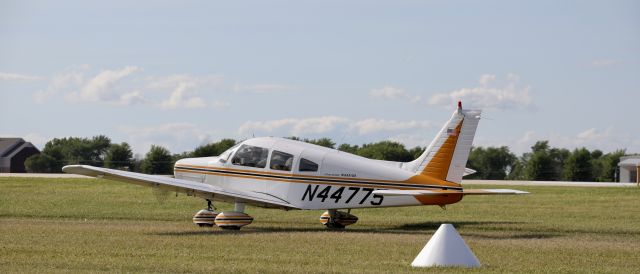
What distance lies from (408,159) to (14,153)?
117 ft

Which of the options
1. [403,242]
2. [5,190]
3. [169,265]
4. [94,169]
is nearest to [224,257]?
[169,265]

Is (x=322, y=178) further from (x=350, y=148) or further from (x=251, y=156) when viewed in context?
(x=350, y=148)

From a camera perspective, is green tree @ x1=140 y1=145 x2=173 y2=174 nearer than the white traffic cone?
No

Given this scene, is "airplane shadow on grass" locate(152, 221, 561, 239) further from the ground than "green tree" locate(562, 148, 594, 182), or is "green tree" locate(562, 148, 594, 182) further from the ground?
"green tree" locate(562, 148, 594, 182)

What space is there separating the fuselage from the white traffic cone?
20.6 ft

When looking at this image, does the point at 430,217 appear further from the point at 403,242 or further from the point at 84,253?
the point at 84,253

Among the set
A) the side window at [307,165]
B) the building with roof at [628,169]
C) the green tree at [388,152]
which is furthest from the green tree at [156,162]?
the side window at [307,165]

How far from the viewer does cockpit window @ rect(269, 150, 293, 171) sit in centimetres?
2227

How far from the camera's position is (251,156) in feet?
75.2

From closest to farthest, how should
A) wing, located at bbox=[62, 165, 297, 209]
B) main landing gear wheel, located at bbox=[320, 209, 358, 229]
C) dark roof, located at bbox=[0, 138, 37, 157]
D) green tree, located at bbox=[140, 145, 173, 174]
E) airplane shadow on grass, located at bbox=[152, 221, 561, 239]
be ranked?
airplane shadow on grass, located at bbox=[152, 221, 561, 239]
wing, located at bbox=[62, 165, 297, 209]
main landing gear wheel, located at bbox=[320, 209, 358, 229]
green tree, located at bbox=[140, 145, 173, 174]
dark roof, located at bbox=[0, 138, 37, 157]

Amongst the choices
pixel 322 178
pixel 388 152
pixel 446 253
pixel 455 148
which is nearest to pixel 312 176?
pixel 322 178

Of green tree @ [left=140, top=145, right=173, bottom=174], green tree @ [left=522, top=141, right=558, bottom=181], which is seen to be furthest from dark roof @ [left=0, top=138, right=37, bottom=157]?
green tree @ [left=522, top=141, right=558, bottom=181]

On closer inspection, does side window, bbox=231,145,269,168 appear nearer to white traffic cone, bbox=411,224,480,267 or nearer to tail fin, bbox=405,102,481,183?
tail fin, bbox=405,102,481,183

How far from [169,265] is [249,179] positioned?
869 cm
